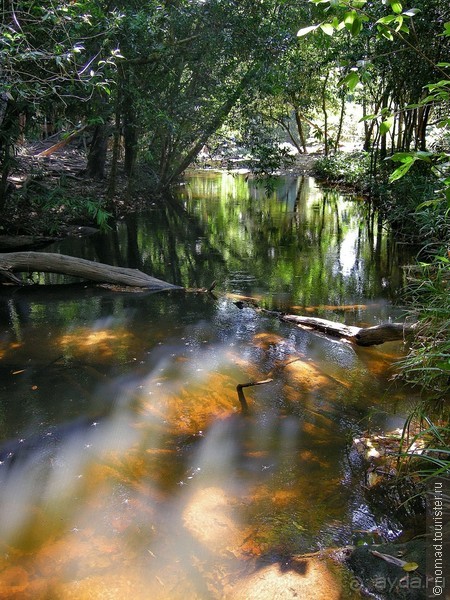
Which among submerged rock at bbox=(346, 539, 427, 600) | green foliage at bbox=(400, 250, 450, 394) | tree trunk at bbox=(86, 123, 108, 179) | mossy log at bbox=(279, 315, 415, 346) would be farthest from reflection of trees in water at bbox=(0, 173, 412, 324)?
submerged rock at bbox=(346, 539, 427, 600)

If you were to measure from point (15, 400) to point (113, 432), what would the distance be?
112 centimetres

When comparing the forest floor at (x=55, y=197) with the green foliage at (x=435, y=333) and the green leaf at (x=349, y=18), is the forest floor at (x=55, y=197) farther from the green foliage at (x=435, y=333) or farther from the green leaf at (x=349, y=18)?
the green leaf at (x=349, y=18)

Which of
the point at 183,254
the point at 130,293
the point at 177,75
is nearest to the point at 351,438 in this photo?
the point at 130,293

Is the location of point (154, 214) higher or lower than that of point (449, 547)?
higher

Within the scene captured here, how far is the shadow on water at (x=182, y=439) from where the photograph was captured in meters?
2.74

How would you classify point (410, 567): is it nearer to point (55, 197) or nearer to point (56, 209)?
point (55, 197)

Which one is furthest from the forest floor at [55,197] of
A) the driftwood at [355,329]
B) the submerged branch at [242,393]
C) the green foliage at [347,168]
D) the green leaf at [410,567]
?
the green leaf at [410,567]

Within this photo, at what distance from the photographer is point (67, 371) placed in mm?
5078

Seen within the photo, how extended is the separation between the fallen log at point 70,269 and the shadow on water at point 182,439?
11.4 inches

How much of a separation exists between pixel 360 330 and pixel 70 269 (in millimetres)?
4743

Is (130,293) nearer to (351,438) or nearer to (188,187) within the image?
(351,438)

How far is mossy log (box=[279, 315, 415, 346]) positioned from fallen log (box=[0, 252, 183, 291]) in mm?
2582

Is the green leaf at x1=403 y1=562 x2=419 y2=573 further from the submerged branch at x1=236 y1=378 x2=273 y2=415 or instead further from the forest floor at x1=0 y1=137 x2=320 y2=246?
the forest floor at x1=0 y1=137 x2=320 y2=246

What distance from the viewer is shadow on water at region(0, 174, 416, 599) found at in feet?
9.00
